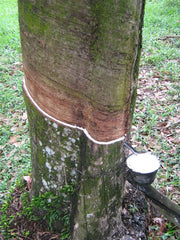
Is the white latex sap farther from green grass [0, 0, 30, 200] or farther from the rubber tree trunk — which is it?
green grass [0, 0, 30, 200]

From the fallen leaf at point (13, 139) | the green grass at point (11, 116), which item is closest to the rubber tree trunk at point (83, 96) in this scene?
the green grass at point (11, 116)

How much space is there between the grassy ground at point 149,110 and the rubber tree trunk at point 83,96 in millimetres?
711

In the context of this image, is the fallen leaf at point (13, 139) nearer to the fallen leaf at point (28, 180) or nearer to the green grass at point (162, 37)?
the fallen leaf at point (28, 180)

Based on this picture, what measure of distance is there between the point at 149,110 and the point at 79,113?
2.11 m

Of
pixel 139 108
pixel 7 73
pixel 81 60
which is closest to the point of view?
pixel 81 60

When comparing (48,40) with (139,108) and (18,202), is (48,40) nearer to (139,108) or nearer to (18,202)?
(18,202)

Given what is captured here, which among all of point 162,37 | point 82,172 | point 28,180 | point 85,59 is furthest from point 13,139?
point 162,37

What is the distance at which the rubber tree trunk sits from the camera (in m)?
1.03

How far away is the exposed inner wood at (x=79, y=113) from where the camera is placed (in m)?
1.22

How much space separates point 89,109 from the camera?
1227 millimetres

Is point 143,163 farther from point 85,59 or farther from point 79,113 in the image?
point 85,59

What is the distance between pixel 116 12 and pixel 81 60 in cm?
27

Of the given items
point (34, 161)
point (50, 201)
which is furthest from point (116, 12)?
point (50, 201)

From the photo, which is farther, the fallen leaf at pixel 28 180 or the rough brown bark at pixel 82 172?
the fallen leaf at pixel 28 180
